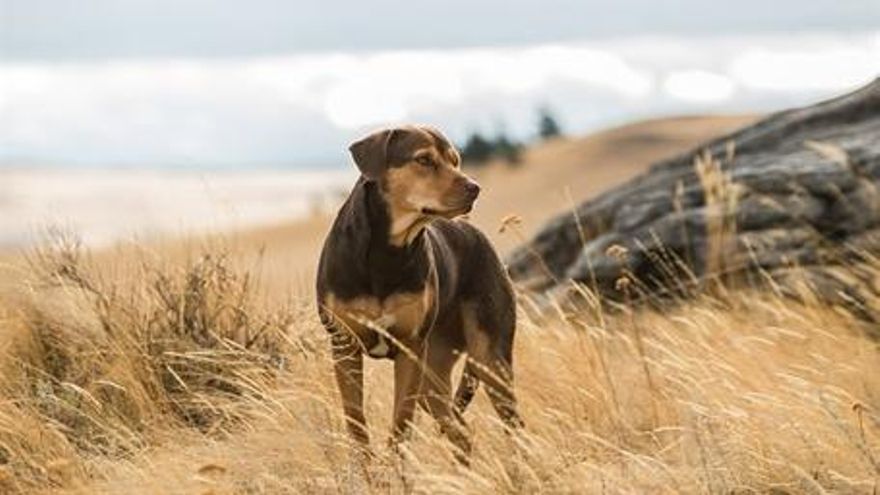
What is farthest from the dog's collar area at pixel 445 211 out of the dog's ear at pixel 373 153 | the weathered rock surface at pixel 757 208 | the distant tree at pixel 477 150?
the distant tree at pixel 477 150

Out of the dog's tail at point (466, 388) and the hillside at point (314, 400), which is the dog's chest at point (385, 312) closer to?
the hillside at point (314, 400)

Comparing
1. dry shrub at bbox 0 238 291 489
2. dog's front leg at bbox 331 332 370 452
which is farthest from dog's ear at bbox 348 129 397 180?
dry shrub at bbox 0 238 291 489

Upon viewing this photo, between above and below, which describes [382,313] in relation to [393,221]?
below

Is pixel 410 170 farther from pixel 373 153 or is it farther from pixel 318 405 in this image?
pixel 318 405

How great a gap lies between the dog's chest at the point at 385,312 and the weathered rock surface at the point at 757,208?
3.74 m

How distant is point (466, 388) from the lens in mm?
7293

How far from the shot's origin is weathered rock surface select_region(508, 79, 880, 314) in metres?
10.5

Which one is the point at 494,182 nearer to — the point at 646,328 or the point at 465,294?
the point at 646,328

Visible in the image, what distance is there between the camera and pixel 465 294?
701cm

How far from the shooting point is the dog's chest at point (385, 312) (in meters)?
6.30

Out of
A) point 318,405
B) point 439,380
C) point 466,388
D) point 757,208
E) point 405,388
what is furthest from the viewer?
point 757,208

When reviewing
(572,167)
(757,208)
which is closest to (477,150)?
(572,167)

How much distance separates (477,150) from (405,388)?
42.6 metres

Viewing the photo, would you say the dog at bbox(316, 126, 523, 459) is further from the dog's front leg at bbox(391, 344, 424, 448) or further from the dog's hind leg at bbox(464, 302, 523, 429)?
the dog's hind leg at bbox(464, 302, 523, 429)
